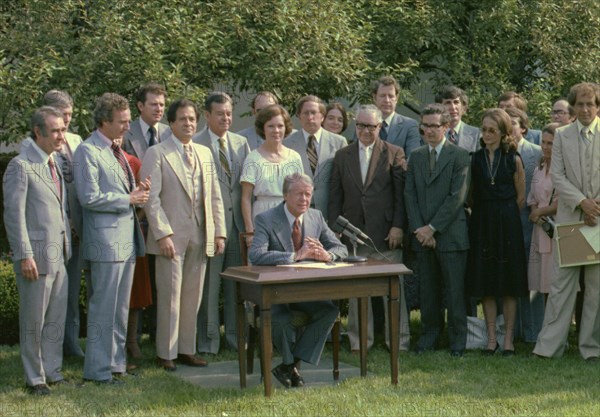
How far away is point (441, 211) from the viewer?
1024 centimetres

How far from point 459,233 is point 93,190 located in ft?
11.2

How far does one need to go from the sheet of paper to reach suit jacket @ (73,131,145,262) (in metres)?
3.92

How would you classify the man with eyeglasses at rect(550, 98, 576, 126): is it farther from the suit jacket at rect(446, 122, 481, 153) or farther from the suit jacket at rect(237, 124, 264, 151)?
the suit jacket at rect(237, 124, 264, 151)

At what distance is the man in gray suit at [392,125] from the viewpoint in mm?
11062

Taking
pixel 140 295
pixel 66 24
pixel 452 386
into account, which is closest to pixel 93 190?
pixel 140 295

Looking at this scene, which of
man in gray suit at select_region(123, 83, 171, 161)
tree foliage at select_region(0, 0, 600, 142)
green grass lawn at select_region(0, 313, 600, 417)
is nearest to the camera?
green grass lawn at select_region(0, 313, 600, 417)

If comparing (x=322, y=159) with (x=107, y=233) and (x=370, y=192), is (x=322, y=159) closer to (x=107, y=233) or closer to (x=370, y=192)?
(x=370, y=192)

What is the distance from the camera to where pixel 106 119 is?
924 cm

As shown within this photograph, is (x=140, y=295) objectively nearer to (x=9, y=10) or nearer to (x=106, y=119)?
(x=106, y=119)

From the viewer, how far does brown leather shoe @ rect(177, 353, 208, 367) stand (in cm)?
991

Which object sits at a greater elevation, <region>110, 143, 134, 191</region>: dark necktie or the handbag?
<region>110, 143, 134, 191</region>: dark necktie

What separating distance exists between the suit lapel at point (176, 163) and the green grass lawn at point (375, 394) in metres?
1.62

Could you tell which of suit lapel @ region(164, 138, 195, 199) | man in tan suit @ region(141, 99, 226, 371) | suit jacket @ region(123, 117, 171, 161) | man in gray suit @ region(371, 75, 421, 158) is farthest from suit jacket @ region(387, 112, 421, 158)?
suit lapel @ region(164, 138, 195, 199)

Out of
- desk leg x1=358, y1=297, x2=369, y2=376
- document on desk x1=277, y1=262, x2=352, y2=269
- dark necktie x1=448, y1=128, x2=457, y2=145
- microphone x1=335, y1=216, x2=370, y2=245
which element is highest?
dark necktie x1=448, y1=128, x2=457, y2=145
